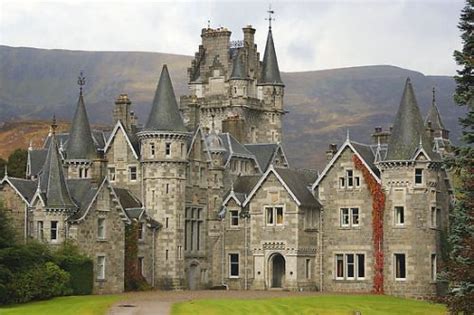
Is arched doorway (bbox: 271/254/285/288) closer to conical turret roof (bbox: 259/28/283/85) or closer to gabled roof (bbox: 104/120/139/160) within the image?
gabled roof (bbox: 104/120/139/160)

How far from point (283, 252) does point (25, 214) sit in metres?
16.5

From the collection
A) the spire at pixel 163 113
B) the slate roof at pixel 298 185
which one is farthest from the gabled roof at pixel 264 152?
the spire at pixel 163 113

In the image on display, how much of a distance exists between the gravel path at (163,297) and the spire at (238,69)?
28.9m

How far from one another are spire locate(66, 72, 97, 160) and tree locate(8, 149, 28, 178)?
62.6 feet

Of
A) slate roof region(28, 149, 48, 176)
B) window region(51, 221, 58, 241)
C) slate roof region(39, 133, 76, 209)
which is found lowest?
window region(51, 221, 58, 241)

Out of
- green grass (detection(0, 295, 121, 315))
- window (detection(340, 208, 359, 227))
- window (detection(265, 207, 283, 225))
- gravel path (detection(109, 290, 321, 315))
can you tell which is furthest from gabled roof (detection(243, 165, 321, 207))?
green grass (detection(0, 295, 121, 315))

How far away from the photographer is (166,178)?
3110 inches

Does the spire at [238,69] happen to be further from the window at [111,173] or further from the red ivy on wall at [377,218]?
the red ivy on wall at [377,218]

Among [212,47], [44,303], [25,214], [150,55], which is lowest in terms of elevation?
[44,303]

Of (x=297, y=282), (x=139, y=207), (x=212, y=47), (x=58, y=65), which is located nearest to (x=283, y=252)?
(x=297, y=282)

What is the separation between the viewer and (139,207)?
7912 centimetres

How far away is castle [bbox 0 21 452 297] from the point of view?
73062 mm

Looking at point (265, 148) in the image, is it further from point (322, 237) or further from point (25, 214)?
point (25, 214)

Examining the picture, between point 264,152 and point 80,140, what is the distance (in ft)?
49.6
